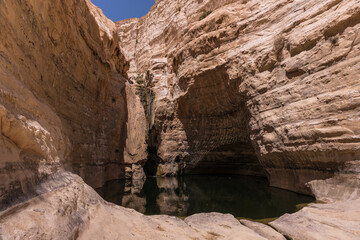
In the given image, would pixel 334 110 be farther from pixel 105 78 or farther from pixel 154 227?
pixel 105 78

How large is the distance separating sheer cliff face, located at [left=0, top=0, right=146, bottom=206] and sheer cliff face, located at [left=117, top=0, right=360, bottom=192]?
13.0 ft

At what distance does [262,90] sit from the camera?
8805mm

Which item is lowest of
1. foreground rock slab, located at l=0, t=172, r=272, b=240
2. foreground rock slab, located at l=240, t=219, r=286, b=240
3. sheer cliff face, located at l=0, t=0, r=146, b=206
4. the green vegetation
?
foreground rock slab, located at l=240, t=219, r=286, b=240

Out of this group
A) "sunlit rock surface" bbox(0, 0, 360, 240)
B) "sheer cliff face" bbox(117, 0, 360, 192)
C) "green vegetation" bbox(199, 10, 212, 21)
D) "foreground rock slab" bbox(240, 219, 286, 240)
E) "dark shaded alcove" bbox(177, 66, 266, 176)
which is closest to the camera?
"sunlit rock surface" bbox(0, 0, 360, 240)

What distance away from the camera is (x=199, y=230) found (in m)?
3.43

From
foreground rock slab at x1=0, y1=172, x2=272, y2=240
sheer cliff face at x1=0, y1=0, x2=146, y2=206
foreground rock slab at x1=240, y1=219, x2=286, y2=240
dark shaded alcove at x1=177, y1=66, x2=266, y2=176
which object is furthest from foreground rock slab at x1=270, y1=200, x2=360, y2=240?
dark shaded alcove at x1=177, y1=66, x2=266, y2=176

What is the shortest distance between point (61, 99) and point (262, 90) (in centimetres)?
838

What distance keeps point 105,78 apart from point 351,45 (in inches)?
456

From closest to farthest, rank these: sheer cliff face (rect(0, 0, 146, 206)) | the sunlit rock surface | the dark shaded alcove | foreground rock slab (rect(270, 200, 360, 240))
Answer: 1. sheer cliff face (rect(0, 0, 146, 206))
2. the sunlit rock surface
3. foreground rock slab (rect(270, 200, 360, 240))
4. the dark shaded alcove

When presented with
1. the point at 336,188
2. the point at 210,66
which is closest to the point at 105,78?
the point at 210,66

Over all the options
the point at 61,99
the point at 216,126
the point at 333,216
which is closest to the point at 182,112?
the point at 216,126

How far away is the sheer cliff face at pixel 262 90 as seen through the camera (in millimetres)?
6105

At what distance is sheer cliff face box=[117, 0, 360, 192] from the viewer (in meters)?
6.11

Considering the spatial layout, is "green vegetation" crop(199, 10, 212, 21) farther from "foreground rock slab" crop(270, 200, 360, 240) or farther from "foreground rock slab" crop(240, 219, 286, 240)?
"foreground rock slab" crop(240, 219, 286, 240)
